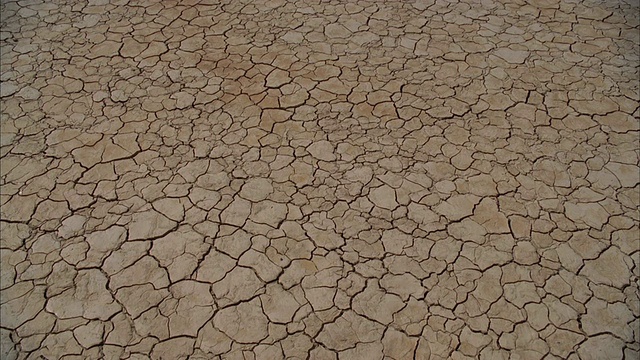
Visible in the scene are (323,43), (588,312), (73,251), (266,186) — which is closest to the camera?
(588,312)

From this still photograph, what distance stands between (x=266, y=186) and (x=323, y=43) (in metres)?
1.47

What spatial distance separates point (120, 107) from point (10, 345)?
5.14 feet

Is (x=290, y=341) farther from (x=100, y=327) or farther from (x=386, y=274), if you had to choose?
(x=100, y=327)

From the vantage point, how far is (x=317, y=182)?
8.90 ft

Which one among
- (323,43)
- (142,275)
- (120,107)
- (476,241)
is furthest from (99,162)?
(476,241)

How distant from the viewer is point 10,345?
2.02 m

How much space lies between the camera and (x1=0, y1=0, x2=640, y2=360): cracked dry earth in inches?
83.4

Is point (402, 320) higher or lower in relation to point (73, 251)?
lower

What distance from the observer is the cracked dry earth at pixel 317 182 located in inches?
83.4

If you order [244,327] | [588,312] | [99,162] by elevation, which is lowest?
[588,312]

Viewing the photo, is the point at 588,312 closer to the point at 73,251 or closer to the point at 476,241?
the point at 476,241

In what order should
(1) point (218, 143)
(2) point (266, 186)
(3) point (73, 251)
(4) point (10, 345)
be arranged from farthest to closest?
1. (1) point (218, 143)
2. (2) point (266, 186)
3. (3) point (73, 251)
4. (4) point (10, 345)

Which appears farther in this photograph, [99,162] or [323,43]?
[323,43]

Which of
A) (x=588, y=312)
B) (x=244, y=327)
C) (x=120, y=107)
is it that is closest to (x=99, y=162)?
(x=120, y=107)
